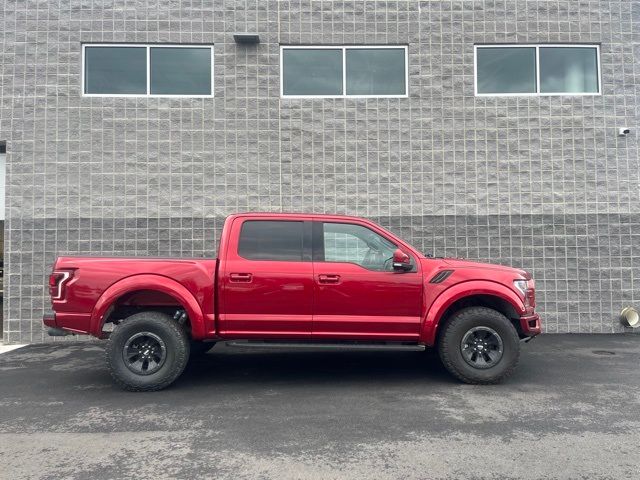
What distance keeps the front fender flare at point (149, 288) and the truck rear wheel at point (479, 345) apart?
2.83 m

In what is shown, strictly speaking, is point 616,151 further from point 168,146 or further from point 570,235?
point 168,146

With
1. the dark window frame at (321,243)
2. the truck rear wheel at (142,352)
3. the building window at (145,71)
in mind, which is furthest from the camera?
the building window at (145,71)

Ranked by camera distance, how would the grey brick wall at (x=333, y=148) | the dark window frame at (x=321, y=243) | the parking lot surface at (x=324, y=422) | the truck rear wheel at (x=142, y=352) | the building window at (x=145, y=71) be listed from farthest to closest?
the building window at (x=145, y=71) < the grey brick wall at (x=333, y=148) < the dark window frame at (x=321, y=243) < the truck rear wheel at (x=142, y=352) < the parking lot surface at (x=324, y=422)

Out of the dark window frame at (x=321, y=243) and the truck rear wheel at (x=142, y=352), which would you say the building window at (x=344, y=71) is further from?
the truck rear wheel at (x=142, y=352)

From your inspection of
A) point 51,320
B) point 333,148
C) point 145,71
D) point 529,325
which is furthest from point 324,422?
point 145,71

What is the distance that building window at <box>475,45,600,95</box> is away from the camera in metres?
9.27

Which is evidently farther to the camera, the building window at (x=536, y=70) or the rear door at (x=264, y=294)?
the building window at (x=536, y=70)

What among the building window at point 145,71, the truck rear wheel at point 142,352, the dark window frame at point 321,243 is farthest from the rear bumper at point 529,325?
the building window at point 145,71

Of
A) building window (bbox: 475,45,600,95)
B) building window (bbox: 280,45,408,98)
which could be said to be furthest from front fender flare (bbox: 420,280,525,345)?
building window (bbox: 475,45,600,95)

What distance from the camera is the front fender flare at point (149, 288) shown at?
537 centimetres

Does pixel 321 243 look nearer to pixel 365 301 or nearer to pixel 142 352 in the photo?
pixel 365 301

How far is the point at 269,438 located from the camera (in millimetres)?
4094

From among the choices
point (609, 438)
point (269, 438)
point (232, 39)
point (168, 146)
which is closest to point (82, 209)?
point (168, 146)

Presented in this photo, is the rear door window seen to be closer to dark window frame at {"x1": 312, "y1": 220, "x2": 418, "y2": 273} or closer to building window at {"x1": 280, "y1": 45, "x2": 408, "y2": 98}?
dark window frame at {"x1": 312, "y1": 220, "x2": 418, "y2": 273}
